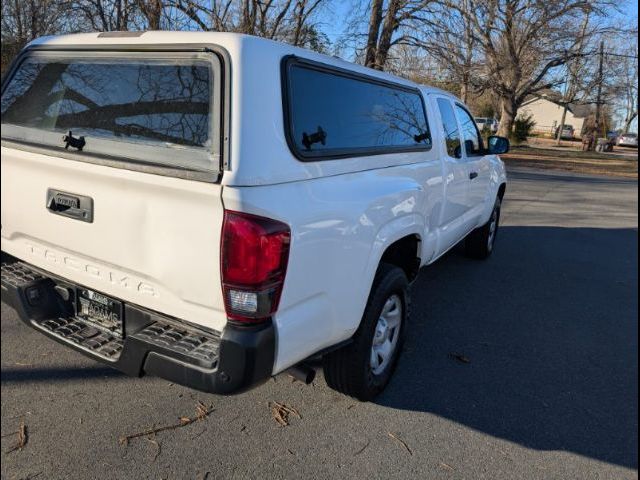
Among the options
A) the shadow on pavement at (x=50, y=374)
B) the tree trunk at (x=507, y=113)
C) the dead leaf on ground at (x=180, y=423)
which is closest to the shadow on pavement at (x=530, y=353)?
the dead leaf on ground at (x=180, y=423)

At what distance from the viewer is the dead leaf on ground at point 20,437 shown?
241cm

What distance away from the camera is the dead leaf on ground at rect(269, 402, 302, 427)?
2805 millimetres

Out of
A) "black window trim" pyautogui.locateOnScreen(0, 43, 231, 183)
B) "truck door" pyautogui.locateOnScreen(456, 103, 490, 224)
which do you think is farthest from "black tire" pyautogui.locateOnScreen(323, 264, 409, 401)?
"truck door" pyautogui.locateOnScreen(456, 103, 490, 224)

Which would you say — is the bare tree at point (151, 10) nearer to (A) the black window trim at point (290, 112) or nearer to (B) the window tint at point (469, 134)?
(B) the window tint at point (469, 134)

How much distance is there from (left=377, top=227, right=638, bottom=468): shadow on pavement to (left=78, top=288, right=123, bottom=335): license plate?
163cm

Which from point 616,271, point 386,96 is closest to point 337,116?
point 386,96

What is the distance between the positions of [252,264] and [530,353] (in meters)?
2.72

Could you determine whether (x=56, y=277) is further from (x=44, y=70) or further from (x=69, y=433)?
(x=44, y=70)

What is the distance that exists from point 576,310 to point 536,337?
96 centimetres

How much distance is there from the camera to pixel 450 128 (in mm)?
4426

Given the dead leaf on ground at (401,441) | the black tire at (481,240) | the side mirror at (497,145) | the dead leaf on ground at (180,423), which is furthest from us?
the black tire at (481,240)

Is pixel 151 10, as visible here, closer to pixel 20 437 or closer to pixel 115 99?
pixel 115 99

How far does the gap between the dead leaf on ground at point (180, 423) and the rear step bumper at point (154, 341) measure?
46cm

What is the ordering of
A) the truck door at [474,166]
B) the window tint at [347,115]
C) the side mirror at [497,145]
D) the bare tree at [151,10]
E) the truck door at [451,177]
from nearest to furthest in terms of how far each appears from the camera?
1. the window tint at [347,115]
2. the truck door at [451,177]
3. the truck door at [474,166]
4. the side mirror at [497,145]
5. the bare tree at [151,10]
